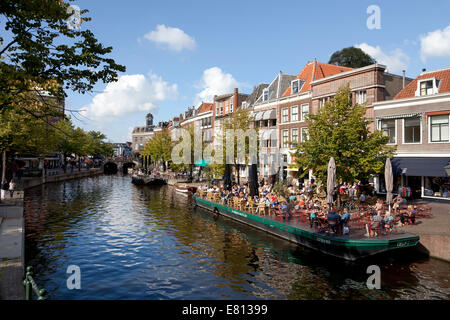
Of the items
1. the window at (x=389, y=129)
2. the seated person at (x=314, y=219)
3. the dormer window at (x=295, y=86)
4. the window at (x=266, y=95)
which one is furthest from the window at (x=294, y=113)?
the seated person at (x=314, y=219)

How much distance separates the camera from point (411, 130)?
27547 millimetres

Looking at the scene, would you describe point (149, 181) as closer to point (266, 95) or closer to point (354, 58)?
point (266, 95)

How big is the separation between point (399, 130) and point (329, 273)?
747 inches

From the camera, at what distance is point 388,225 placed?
16.8 meters

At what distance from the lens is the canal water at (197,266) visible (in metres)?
12.5

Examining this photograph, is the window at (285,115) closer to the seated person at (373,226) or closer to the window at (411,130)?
the window at (411,130)

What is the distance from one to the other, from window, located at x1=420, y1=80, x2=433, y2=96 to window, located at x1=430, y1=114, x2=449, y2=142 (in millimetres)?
2674

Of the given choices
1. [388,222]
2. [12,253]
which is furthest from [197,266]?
[388,222]

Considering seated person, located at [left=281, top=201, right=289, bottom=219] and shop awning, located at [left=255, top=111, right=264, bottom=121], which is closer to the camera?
seated person, located at [left=281, top=201, right=289, bottom=219]

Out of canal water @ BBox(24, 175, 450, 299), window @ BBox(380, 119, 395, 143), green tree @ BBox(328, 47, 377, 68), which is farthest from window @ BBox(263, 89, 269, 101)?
green tree @ BBox(328, 47, 377, 68)

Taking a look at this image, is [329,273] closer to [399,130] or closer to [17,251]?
[17,251]

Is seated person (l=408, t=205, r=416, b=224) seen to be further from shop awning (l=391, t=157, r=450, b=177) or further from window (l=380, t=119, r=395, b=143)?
window (l=380, t=119, r=395, b=143)

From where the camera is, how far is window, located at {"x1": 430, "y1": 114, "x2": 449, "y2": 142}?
992 inches
